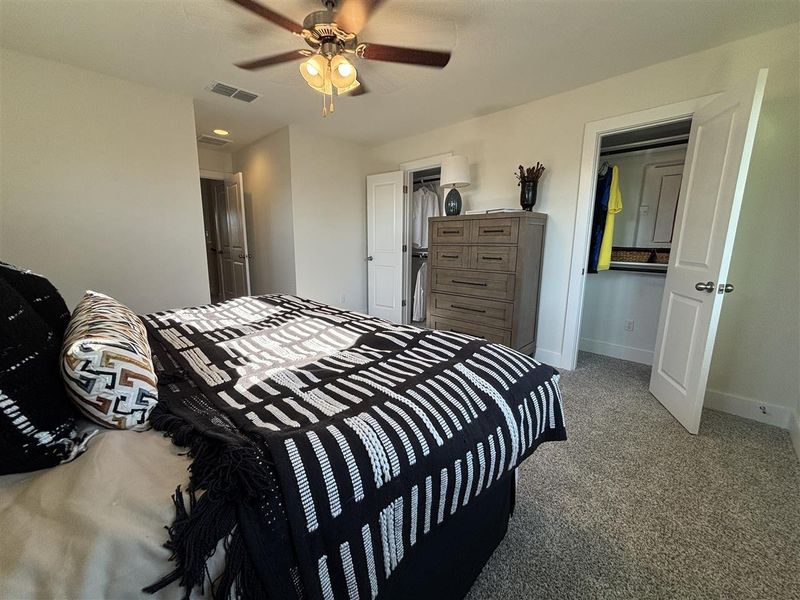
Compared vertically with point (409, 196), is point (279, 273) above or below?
below

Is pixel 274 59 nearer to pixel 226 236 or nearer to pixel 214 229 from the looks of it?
pixel 226 236

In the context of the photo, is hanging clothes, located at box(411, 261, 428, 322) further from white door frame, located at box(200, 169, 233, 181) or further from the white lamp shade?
white door frame, located at box(200, 169, 233, 181)

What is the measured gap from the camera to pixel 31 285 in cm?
103

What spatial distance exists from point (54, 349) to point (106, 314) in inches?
10.6

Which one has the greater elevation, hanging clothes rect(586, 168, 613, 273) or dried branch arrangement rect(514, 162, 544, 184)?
dried branch arrangement rect(514, 162, 544, 184)

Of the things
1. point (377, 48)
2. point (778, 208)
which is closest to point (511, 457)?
point (377, 48)

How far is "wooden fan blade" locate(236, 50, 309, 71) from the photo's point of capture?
165cm

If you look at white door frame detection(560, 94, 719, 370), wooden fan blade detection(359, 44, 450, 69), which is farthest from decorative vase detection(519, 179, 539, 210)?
wooden fan blade detection(359, 44, 450, 69)

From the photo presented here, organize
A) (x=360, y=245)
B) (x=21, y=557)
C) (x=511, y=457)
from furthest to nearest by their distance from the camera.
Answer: (x=360, y=245) → (x=511, y=457) → (x=21, y=557)

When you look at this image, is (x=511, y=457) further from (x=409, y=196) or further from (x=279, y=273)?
(x=279, y=273)

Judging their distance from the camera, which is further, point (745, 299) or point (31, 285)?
point (745, 299)

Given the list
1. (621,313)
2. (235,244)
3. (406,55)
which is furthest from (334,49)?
(235,244)

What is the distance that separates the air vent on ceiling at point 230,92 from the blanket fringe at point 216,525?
3.18 m

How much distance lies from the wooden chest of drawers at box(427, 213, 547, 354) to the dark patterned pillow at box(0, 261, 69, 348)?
8.37 feet
